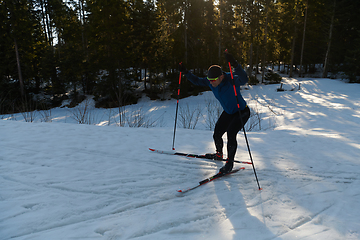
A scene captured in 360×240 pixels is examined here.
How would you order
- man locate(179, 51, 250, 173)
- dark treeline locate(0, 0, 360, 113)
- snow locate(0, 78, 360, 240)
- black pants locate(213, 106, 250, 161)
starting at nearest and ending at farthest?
1. snow locate(0, 78, 360, 240)
2. man locate(179, 51, 250, 173)
3. black pants locate(213, 106, 250, 161)
4. dark treeline locate(0, 0, 360, 113)

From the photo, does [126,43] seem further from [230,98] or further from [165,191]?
[165,191]

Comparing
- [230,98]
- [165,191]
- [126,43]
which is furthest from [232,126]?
[126,43]

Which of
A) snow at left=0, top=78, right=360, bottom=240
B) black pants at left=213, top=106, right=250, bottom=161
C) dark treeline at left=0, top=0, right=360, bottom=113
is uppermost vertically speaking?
dark treeline at left=0, top=0, right=360, bottom=113

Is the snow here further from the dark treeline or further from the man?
the dark treeline

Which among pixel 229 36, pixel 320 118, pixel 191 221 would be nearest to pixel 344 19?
pixel 229 36

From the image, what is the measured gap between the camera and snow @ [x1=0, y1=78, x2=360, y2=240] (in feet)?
8.16

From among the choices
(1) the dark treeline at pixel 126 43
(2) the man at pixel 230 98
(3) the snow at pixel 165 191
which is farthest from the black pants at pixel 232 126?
(1) the dark treeline at pixel 126 43

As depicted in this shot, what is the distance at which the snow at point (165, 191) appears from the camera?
2488 mm

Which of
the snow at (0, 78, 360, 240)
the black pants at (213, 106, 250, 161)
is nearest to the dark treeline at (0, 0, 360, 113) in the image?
the snow at (0, 78, 360, 240)

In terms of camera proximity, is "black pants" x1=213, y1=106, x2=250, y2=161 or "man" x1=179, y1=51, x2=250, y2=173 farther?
"black pants" x1=213, y1=106, x2=250, y2=161

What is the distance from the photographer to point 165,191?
3350 mm

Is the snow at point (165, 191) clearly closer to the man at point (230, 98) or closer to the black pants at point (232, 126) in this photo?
the black pants at point (232, 126)

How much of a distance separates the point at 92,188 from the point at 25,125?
4.82 m

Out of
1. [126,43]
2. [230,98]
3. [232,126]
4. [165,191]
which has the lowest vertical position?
[165,191]
